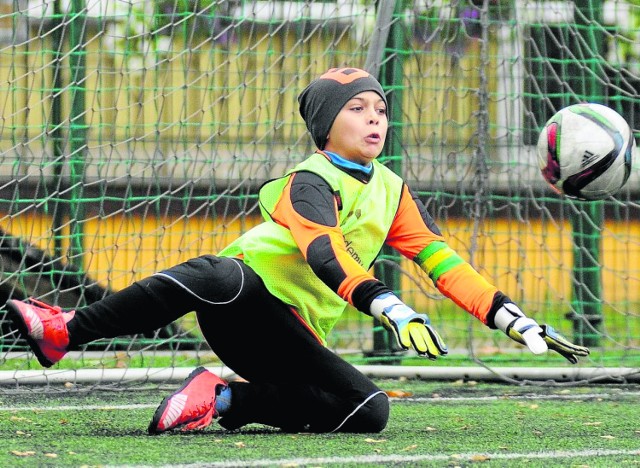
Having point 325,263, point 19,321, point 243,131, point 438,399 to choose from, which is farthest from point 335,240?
point 243,131

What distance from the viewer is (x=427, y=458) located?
10.9 feet

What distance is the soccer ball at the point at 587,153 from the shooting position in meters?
4.04

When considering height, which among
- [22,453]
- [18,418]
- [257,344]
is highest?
[257,344]

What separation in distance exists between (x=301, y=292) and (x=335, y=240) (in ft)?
1.09

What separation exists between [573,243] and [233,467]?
13.3 feet

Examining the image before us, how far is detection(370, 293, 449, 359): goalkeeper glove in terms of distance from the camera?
3.25m

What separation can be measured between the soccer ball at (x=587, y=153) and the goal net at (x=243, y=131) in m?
1.79

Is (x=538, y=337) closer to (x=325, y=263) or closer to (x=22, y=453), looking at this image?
(x=325, y=263)

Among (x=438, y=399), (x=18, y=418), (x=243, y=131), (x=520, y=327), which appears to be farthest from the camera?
Result: (x=243, y=131)

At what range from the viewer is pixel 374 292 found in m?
3.49

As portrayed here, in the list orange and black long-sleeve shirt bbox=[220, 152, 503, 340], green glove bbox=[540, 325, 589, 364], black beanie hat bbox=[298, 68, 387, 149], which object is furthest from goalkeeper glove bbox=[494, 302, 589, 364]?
black beanie hat bbox=[298, 68, 387, 149]

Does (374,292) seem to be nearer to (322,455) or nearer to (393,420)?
(322,455)

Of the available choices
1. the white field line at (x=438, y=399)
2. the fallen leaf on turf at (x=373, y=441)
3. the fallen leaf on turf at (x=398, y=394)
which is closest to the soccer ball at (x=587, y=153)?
the fallen leaf on turf at (x=373, y=441)

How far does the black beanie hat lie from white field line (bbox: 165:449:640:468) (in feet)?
3.92
